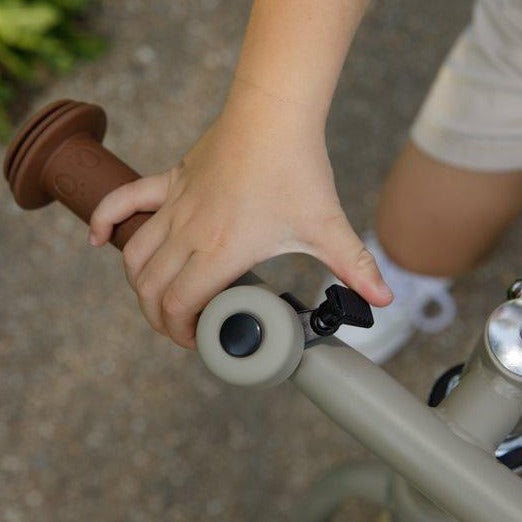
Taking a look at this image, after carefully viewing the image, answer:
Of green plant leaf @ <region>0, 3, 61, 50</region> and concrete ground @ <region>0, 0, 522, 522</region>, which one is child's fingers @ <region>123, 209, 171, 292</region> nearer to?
concrete ground @ <region>0, 0, 522, 522</region>

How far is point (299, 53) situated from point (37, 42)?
940 millimetres

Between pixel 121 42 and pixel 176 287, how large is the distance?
3.51 feet

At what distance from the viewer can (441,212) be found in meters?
1.28

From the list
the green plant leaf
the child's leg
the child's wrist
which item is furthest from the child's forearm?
the green plant leaf

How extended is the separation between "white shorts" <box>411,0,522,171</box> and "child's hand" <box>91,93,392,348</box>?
18.2 inches

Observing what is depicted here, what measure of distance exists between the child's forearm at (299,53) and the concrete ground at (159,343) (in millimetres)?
813

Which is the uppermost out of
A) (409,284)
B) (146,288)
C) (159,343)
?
(146,288)

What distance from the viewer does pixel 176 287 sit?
67 cm

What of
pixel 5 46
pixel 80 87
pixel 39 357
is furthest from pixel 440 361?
pixel 5 46

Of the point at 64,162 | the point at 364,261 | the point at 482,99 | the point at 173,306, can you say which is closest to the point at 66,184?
the point at 64,162

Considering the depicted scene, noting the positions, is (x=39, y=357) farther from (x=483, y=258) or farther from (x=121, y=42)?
(x=483, y=258)

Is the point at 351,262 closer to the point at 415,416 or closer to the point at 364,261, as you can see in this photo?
the point at 364,261

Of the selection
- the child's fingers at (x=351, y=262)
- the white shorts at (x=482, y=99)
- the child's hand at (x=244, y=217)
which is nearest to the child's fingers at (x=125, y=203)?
the child's hand at (x=244, y=217)

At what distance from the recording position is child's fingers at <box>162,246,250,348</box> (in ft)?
2.16
